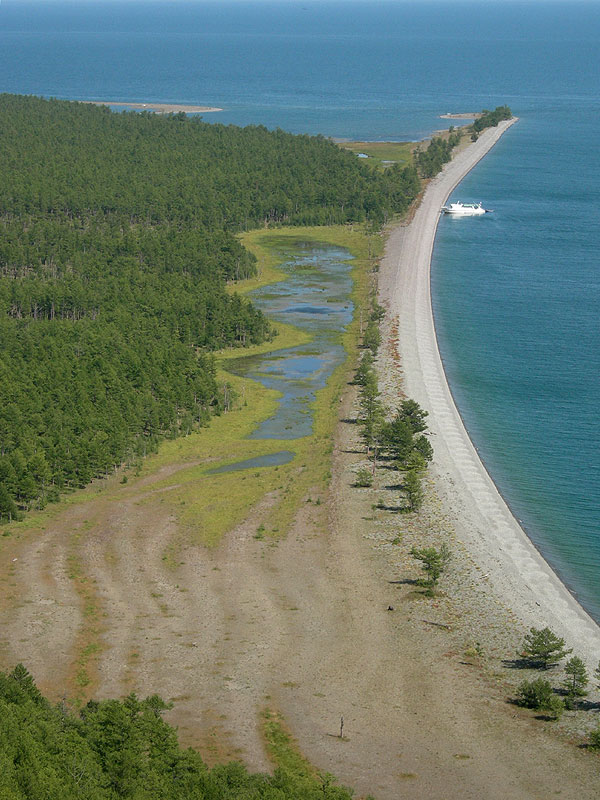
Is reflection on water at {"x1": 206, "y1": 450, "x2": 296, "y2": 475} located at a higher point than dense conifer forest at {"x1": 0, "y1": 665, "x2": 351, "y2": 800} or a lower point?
higher

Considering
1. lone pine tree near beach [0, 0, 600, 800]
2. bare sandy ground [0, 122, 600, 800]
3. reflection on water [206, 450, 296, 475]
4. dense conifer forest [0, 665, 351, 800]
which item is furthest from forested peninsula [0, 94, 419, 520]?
dense conifer forest [0, 665, 351, 800]

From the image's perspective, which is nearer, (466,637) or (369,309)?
(466,637)

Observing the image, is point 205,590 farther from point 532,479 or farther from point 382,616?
point 532,479

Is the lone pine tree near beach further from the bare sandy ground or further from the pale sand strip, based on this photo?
the pale sand strip

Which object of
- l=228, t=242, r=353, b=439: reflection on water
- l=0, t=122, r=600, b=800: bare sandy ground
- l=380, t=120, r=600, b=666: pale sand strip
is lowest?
l=0, t=122, r=600, b=800: bare sandy ground

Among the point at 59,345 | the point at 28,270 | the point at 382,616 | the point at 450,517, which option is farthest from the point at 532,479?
the point at 28,270
